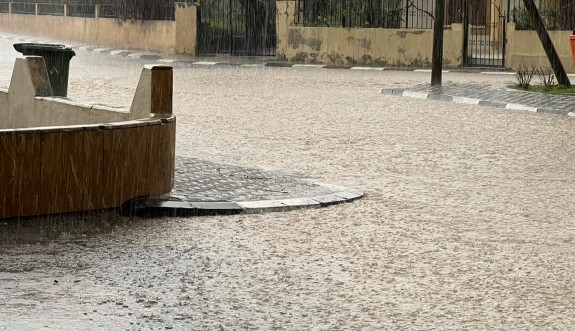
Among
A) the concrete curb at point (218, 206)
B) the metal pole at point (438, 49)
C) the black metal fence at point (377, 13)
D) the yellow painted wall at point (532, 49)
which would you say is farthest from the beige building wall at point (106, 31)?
the concrete curb at point (218, 206)

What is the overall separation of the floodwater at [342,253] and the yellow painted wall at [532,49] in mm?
16183


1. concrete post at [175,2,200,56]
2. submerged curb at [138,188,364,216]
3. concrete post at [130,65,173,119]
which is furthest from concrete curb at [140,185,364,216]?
concrete post at [175,2,200,56]

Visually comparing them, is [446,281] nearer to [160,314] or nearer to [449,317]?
[449,317]

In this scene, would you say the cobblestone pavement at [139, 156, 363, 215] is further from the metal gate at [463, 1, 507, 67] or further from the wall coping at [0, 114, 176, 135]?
the metal gate at [463, 1, 507, 67]

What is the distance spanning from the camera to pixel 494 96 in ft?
73.9

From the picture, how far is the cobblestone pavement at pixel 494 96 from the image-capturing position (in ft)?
68.1

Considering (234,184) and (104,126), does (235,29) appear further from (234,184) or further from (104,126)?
(104,126)

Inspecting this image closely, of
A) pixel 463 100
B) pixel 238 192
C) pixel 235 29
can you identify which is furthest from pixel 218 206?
pixel 235 29

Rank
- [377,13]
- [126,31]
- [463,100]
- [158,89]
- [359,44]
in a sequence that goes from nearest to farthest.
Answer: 1. [158,89]
2. [463,100]
3. [359,44]
4. [377,13]
5. [126,31]

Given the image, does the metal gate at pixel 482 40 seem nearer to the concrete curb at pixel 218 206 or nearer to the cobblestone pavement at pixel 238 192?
the cobblestone pavement at pixel 238 192

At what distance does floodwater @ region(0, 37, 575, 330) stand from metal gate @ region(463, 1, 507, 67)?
17702 mm

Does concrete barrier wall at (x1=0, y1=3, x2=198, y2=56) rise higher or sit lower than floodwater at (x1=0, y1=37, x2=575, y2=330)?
higher

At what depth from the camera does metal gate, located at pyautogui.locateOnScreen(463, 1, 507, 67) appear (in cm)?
3275

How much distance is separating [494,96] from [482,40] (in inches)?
525
